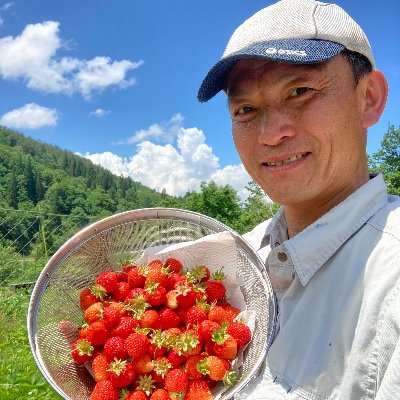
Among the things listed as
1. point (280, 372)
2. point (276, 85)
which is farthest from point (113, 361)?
point (276, 85)

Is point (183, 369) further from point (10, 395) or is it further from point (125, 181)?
point (125, 181)

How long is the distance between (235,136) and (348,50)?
0.40 m

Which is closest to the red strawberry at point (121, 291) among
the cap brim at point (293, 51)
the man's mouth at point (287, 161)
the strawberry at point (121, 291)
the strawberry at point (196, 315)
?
the strawberry at point (121, 291)

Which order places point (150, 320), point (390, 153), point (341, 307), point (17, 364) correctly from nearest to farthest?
point (341, 307) → point (150, 320) → point (17, 364) → point (390, 153)

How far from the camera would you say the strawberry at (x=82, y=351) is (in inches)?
56.2

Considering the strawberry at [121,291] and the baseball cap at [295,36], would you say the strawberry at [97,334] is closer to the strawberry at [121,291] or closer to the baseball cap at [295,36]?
the strawberry at [121,291]

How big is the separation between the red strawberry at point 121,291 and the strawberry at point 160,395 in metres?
0.35

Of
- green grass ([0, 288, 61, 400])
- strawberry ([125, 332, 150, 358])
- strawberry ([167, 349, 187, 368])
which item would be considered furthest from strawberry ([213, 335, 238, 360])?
green grass ([0, 288, 61, 400])

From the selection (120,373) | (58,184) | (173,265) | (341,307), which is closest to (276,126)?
(341,307)

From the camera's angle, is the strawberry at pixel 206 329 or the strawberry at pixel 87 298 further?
the strawberry at pixel 87 298

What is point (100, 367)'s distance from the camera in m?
1.40

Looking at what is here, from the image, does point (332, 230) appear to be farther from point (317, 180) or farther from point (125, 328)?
point (125, 328)

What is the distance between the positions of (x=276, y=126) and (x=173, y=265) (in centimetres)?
61

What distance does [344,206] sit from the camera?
1.31m
